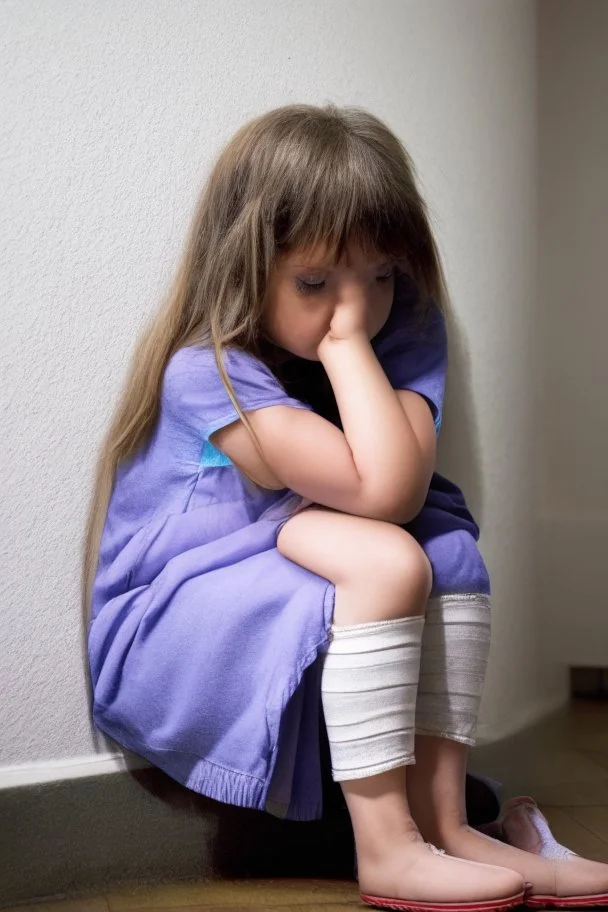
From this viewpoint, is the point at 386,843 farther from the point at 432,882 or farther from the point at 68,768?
the point at 68,768

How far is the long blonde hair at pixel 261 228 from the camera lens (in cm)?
100

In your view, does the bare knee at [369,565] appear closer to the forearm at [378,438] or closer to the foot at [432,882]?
the forearm at [378,438]

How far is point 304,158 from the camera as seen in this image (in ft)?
3.34

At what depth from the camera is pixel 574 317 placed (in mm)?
1950

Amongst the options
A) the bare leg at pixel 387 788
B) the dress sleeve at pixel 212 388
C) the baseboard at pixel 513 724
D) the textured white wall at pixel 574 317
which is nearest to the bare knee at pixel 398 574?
the bare leg at pixel 387 788

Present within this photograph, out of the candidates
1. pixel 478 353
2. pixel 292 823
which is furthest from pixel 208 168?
pixel 292 823

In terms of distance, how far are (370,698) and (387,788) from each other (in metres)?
0.08

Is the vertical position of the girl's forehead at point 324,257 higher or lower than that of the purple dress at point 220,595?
higher

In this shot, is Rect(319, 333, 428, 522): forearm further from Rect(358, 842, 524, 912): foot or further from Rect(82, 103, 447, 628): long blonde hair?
Rect(358, 842, 524, 912): foot

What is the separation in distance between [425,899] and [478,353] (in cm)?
65

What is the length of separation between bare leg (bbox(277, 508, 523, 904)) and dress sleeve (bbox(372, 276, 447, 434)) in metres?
0.21

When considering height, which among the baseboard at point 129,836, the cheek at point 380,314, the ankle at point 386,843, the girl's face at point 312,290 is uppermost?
the girl's face at point 312,290

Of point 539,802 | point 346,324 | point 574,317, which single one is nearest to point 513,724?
point 539,802

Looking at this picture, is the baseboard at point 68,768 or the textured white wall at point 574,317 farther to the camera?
the textured white wall at point 574,317
